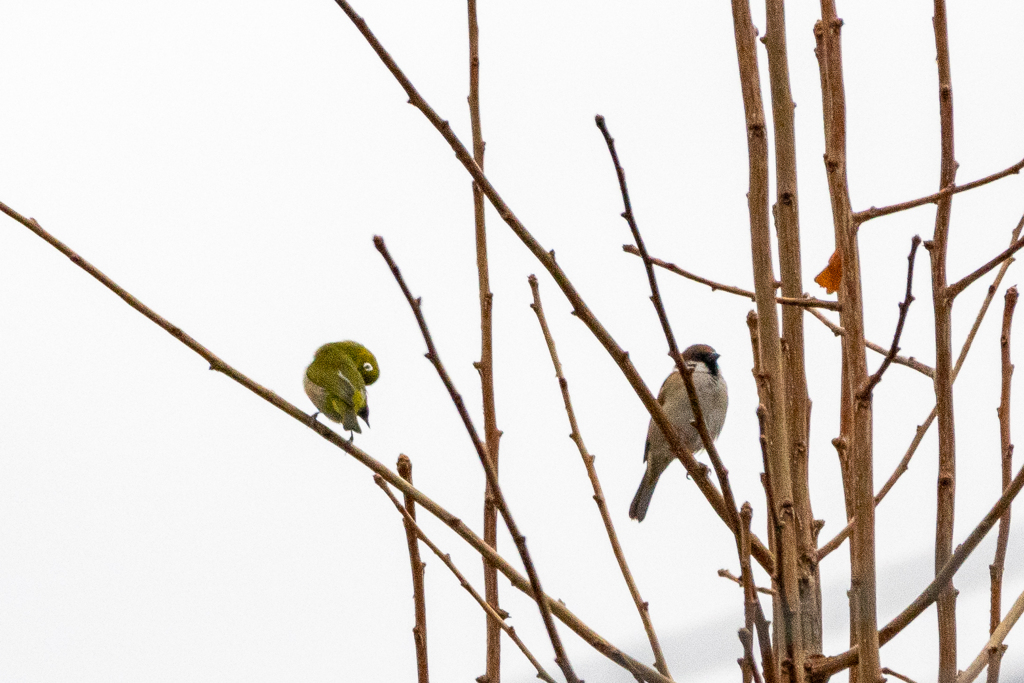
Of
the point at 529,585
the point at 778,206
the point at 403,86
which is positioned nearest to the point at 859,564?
the point at 529,585

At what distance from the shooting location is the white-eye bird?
14.3ft

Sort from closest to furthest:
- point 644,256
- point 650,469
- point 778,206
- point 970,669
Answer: point 644,256, point 970,669, point 778,206, point 650,469

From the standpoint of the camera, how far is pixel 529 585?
3.84 feet

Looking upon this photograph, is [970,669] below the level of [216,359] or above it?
below

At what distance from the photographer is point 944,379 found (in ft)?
4.06

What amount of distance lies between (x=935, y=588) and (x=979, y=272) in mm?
425

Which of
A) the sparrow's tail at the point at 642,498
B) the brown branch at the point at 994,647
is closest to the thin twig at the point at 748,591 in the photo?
the brown branch at the point at 994,647

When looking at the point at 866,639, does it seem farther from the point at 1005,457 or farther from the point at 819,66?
the point at 819,66

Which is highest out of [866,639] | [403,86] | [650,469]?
[650,469]

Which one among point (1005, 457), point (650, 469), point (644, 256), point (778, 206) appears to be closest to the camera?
point (644, 256)

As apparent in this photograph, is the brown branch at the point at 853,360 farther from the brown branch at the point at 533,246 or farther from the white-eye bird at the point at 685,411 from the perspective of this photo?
the white-eye bird at the point at 685,411

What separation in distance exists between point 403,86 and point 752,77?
447 mm

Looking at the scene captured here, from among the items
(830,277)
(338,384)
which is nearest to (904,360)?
(830,277)

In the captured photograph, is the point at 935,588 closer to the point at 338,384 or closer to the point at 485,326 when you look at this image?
the point at 485,326
